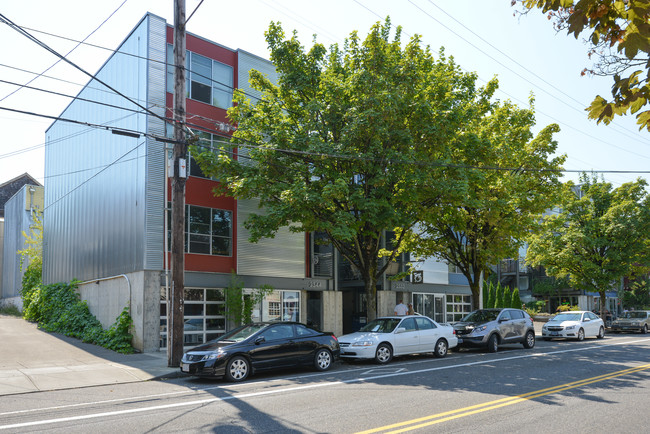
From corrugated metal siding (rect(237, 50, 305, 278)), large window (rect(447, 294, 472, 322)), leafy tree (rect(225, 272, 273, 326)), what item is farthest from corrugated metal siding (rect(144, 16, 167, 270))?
large window (rect(447, 294, 472, 322))

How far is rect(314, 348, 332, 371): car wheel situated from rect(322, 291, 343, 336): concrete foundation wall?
33.8 ft

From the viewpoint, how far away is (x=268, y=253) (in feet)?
74.3

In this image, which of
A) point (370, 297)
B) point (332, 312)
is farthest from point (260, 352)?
point (332, 312)

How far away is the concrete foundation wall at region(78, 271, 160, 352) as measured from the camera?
18219mm

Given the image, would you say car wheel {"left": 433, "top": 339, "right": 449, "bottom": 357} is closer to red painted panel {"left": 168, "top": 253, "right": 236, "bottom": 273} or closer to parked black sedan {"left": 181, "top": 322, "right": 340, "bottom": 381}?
parked black sedan {"left": 181, "top": 322, "right": 340, "bottom": 381}

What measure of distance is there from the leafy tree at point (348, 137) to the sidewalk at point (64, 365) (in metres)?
5.87

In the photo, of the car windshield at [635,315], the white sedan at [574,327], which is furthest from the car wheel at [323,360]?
the car windshield at [635,315]

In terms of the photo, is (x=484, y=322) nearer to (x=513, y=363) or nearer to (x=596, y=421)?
(x=513, y=363)

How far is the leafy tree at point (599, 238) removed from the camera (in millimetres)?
32812

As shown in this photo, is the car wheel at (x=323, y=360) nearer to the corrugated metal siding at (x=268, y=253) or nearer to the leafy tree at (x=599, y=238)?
the corrugated metal siding at (x=268, y=253)

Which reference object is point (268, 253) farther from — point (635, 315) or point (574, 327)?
point (635, 315)

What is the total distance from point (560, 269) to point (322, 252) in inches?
735

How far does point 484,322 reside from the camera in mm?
19500

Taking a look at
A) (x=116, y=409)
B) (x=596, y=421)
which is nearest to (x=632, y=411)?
(x=596, y=421)
